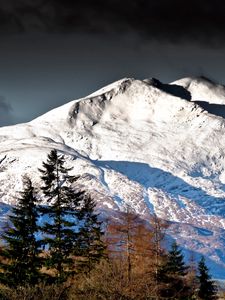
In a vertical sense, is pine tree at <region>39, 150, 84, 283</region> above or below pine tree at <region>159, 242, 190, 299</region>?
above

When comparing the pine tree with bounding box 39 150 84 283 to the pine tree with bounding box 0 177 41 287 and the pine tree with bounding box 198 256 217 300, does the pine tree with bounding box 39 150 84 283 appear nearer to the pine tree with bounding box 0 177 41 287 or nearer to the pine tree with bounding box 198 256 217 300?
the pine tree with bounding box 0 177 41 287

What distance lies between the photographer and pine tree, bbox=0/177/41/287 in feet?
178

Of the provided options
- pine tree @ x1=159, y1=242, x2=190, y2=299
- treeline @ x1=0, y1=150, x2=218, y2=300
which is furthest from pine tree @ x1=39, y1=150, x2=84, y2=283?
pine tree @ x1=159, y1=242, x2=190, y2=299

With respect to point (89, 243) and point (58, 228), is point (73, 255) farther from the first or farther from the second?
point (58, 228)

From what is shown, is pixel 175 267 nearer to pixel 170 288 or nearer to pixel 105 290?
pixel 170 288

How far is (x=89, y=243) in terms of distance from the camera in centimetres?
6725

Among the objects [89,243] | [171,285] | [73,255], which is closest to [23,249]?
[73,255]

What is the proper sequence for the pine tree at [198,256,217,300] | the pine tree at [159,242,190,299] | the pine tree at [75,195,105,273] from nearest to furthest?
→ the pine tree at [75,195,105,273] → the pine tree at [159,242,190,299] → the pine tree at [198,256,217,300]

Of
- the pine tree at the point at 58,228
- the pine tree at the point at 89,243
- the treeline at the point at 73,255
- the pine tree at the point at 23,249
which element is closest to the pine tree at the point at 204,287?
the treeline at the point at 73,255

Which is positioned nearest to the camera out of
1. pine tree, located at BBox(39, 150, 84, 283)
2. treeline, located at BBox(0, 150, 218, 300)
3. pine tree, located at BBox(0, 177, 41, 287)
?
treeline, located at BBox(0, 150, 218, 300)

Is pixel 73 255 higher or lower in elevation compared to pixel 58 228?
lower

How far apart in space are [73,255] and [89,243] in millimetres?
4004

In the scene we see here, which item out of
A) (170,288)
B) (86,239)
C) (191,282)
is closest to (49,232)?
(86,239)

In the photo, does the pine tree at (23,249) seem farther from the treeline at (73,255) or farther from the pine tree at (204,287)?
the pine tree at (204,287)
